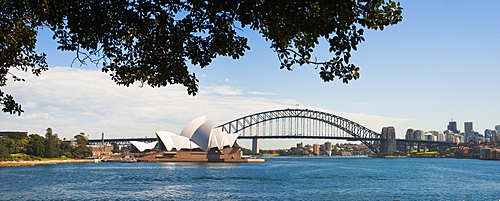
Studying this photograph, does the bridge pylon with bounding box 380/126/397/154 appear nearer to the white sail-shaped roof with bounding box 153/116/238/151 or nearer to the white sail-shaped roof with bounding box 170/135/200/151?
the white sail-shaped roof with bounding box 153/116/238/151

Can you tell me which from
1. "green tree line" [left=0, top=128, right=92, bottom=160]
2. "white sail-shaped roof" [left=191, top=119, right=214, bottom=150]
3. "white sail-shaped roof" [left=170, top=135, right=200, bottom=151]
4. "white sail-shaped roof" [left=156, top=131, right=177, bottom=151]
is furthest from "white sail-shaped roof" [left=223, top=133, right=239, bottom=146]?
"green tree line" [left=0, top=128, right=92, bottom=160]

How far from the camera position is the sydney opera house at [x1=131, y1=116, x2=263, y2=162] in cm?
10650

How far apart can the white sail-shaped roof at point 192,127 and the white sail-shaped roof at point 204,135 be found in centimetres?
142

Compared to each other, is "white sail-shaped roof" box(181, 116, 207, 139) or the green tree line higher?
"white sail-shaped roof" box(181, 116, 207, 139)

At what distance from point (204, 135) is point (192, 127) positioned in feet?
16.7

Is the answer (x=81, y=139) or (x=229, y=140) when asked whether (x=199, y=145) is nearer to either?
(x=229, y=140)


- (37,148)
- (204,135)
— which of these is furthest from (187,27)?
(37,148)

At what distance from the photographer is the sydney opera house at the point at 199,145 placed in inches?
4193

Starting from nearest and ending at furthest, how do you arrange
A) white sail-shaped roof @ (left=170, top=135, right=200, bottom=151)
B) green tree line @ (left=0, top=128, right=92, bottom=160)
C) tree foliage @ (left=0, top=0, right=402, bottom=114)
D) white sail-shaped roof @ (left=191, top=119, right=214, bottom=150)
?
tree foliage @ (left=0, top=0, right=402, bottom=114) < green tree line @ (left=0, top=128, right=92, bottom=160) < white sail-shaped roof @ (left=191, top=119, right=214, bottom=150) < white sail-shaped roof @ (left=170, top=135, right=200, bottom=151)

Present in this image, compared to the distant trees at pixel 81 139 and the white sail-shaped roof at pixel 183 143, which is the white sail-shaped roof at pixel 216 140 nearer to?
the white sail-shaped roof at pixel 183 143

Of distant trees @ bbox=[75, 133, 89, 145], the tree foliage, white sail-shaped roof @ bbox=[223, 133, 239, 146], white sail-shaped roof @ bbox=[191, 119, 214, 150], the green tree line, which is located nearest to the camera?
the tree foliage

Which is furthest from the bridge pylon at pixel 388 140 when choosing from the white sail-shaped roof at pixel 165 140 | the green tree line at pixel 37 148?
the green tree line at pixel 37 148

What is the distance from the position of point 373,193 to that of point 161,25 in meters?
31.3

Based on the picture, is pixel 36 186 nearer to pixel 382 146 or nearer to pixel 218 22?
pixel 218 22
